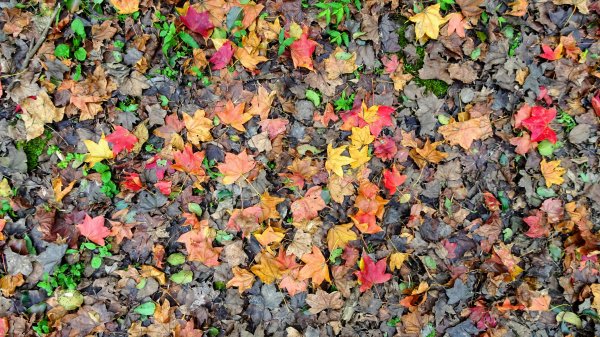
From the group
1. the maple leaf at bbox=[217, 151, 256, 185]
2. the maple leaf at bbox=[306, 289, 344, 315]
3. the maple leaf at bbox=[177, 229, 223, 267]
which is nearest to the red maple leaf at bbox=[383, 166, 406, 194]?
the maple leaf at bbox=[306, 289, 344, 315]

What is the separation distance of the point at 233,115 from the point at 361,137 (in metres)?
0.79

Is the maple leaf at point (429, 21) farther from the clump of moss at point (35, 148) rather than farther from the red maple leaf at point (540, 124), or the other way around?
the clump of moss at point (35, 148)

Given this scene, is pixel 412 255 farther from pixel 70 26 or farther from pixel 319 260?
pixel 70 26

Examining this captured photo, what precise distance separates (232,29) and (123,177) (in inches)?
43.5

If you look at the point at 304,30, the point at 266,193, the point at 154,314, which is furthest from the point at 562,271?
the point at 154,314

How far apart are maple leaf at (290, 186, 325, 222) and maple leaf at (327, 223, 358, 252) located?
0.15 metres

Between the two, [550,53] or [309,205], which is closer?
[309,205]

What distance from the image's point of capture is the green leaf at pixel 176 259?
2.63 m

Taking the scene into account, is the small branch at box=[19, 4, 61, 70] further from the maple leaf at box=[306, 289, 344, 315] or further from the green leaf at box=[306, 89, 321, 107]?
the maple leaf at box=[306, 289, 344, 315]

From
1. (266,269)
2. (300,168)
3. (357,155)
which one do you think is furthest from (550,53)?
(266,269)

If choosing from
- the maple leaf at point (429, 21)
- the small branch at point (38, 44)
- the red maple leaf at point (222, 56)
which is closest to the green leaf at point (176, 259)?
the red maple leaf at point (222, 56)

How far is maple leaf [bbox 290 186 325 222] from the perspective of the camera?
105 inches

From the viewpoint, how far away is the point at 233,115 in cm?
265

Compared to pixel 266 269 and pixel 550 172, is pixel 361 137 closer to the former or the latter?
pixel 266 269
